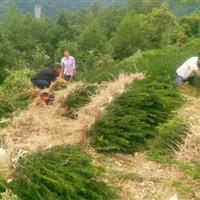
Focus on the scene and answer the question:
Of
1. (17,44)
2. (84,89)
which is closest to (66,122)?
(84,89)

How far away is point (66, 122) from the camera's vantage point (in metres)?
7.77

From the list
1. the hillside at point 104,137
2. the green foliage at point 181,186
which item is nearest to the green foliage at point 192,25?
the hillside at point 104,137

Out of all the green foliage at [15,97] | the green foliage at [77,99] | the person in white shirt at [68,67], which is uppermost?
the green foliage at [77,99]

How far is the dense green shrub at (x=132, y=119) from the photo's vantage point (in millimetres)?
6707

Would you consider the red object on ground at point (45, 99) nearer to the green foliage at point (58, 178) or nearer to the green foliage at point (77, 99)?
the green foliage at point (77, 99)

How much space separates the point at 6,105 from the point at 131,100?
2528 millimetres

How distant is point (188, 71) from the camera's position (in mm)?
9305

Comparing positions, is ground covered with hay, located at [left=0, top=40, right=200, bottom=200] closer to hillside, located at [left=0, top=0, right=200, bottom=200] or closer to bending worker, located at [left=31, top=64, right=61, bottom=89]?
hillside, located at [left=0, top=0, right=200, bottom=200]

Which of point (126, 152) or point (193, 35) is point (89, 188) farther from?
point (193, 35)

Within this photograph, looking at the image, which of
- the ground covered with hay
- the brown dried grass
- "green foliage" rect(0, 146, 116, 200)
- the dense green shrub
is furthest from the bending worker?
"green foliage" rect(0, 146, 116, 200)

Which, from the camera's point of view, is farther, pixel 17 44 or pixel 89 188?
pixel 17 44

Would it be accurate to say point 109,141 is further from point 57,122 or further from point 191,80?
point 191,80

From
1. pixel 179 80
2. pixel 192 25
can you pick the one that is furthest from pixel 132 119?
pixel 192 25

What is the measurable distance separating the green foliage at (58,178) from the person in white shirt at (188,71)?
417cm
